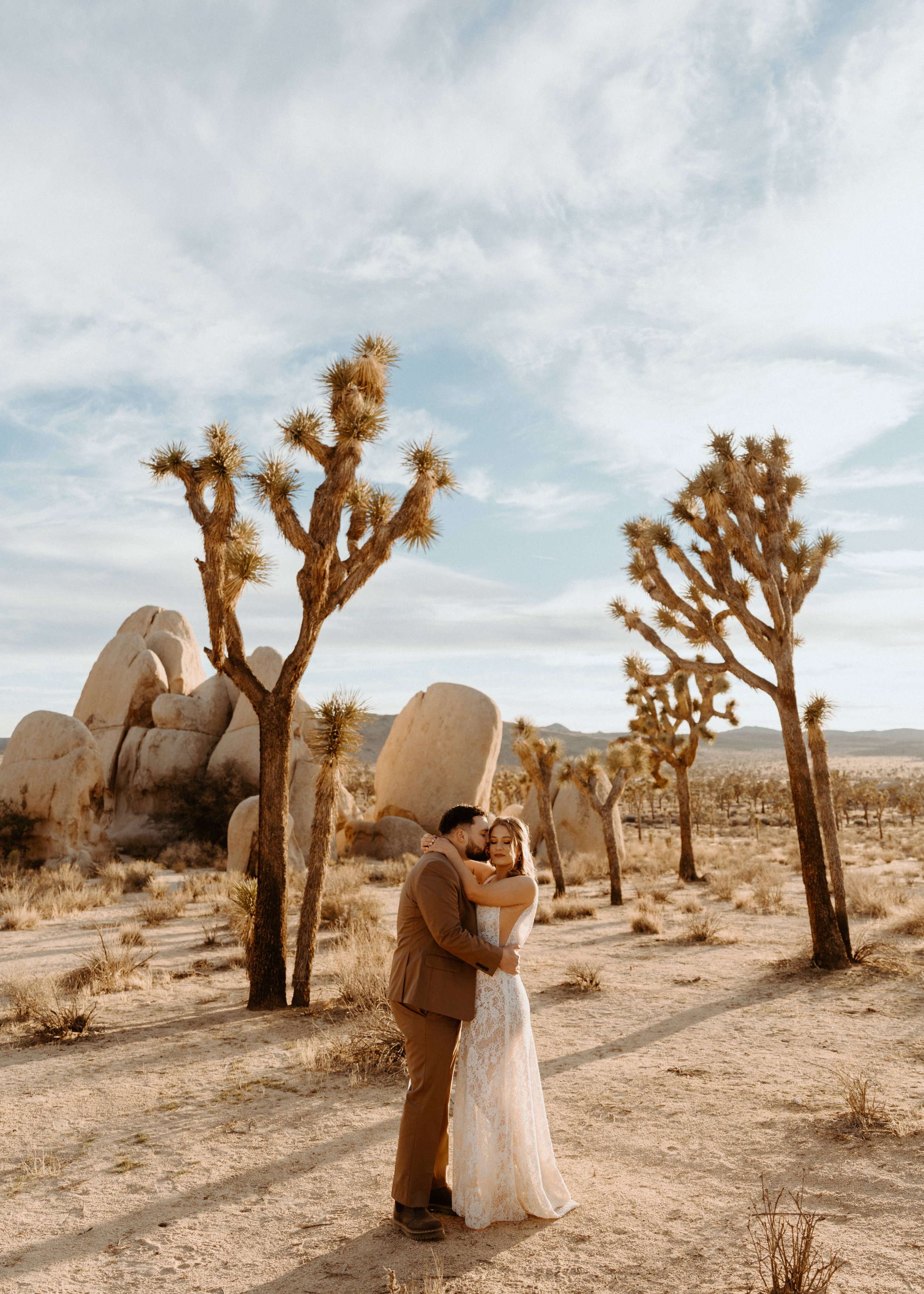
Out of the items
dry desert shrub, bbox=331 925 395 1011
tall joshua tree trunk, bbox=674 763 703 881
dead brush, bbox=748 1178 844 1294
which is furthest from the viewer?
tall joshua tree trunk, bbox=674 763 703 881

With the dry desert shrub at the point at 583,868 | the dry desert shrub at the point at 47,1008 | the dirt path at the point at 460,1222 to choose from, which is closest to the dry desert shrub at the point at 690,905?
the dry desert shrub at the point at 583,868

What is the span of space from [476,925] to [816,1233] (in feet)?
6.63

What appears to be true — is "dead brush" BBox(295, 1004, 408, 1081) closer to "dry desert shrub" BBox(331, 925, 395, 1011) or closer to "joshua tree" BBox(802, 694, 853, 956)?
"dry desert shrub" BBox(331, 925, 395, 1011)

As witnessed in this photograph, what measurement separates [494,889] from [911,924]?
1026 cm

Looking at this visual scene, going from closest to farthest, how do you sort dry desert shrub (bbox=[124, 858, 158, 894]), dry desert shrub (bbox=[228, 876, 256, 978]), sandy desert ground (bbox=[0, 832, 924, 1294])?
1. sandy desert ground (bbox=[0, 832, 924, 1294])
2. dry desert shrub (bbox=[228, 876, 256, 978])
3. dry desert shrub (bbox=[124, 858, 158, 894])

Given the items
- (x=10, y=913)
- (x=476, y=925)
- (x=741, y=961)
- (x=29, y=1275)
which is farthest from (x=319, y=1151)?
(x=10, y=913)

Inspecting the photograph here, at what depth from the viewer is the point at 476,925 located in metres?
3.86

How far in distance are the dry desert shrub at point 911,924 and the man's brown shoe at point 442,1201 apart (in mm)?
9796

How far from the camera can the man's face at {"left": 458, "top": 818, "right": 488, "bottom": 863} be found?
4000 mm

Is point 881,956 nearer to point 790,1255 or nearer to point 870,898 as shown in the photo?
point 870,898

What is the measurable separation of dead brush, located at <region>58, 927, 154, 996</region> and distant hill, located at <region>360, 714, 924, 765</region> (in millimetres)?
73399

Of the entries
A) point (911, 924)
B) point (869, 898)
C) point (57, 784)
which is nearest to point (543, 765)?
point (869, 898)

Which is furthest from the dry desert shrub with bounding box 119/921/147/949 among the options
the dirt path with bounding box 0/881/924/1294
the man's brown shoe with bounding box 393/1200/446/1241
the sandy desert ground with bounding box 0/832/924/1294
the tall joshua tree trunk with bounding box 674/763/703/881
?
the tall joshua tree trunk with bounding box 674/763/703/881

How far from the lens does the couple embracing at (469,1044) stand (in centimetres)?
371
